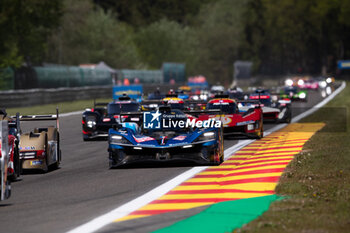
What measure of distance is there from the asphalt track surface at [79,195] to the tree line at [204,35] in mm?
60950

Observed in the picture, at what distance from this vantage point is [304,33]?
493 ft

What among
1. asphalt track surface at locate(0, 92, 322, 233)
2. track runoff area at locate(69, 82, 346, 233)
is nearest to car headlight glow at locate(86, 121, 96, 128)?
asphalt track surface at locate(0, 92, 322, 233)

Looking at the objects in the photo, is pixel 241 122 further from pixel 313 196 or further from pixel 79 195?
pixel 313 196

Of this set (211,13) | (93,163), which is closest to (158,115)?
(93,163)

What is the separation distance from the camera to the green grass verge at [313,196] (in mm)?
8500

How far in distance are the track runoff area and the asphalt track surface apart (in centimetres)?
18

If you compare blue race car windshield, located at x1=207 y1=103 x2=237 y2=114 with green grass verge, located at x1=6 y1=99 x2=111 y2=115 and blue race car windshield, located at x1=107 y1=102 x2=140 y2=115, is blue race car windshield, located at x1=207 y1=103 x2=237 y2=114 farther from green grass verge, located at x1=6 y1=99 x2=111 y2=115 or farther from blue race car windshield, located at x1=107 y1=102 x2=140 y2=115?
green grass verge, located at x1=6 y1=99 x2=111 y2=115

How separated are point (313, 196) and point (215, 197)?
4.49 ft

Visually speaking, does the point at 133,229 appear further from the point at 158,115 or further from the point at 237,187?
the point at 158,115

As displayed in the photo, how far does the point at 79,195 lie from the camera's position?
11.7 m

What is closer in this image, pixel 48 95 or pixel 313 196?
pixel 313 196

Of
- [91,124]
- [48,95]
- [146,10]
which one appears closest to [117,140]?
[91,124]

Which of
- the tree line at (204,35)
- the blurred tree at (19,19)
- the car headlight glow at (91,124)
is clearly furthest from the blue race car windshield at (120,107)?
the tree line at (204,35)

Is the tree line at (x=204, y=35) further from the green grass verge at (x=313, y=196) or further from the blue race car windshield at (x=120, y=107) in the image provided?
the green grass verge at (x=313, y=196)
